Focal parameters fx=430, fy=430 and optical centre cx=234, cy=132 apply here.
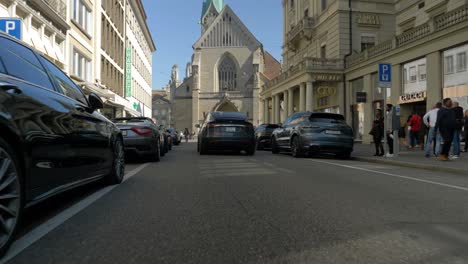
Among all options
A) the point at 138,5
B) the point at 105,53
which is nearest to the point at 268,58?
the point at 138,5

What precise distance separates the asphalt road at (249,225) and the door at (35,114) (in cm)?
51

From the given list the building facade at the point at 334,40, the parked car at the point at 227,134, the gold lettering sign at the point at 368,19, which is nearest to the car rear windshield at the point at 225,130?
the parked car at the point at 227,134

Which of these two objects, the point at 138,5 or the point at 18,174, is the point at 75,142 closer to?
the point at 18,174

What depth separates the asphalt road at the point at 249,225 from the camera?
3135 mm

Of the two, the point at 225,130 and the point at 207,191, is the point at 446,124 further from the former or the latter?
the point at 207,191

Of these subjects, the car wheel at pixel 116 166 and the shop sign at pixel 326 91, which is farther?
the shop sign at pixel 326 91

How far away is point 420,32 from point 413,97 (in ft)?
10.1

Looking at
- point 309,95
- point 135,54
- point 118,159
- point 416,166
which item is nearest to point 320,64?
point 309,95

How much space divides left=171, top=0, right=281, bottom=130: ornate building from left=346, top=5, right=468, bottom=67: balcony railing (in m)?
48.5

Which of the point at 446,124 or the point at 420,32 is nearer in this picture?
the point at 446,124

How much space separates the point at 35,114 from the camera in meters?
3.60

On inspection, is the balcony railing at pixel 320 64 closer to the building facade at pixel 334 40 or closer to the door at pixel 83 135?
the building facade at pixel 334 40

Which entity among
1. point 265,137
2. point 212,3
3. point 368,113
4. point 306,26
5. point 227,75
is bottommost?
point 265,137

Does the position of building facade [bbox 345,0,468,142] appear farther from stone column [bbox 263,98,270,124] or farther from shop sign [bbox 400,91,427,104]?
stone column [bbox 263,98,270,124]
